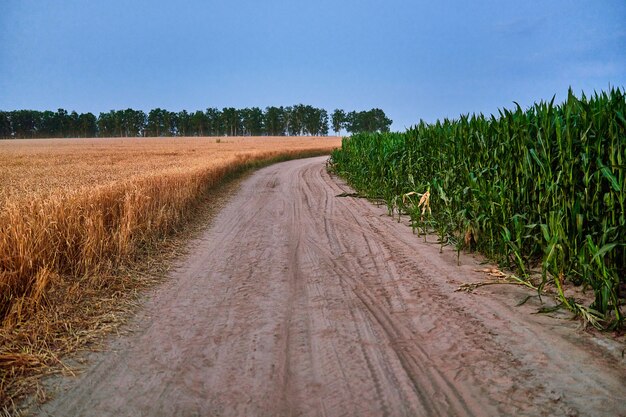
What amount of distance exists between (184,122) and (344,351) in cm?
12707

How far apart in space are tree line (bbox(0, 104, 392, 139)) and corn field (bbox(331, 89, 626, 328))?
120 meters

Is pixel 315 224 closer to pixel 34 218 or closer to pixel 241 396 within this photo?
pixel 34 218

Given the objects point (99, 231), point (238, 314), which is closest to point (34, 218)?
point (99, 231)

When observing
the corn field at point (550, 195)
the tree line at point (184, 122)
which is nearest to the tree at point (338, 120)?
the tree line at point (184, 122)

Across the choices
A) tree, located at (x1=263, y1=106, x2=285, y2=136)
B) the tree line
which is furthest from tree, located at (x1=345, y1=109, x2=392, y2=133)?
tree, located at (x1=263, y1=106, x2=285, y2=136)

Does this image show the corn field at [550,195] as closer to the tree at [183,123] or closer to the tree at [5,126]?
the tree at [183,123]

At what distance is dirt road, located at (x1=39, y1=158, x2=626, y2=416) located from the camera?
8.63ft

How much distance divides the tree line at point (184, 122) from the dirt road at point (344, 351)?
121343 millimetres

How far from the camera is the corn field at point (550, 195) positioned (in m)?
3.83

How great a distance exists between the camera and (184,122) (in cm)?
12119

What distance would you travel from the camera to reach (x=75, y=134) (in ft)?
378

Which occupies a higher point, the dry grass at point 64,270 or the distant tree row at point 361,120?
the distant tree row at point 361,120

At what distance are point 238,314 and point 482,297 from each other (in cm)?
262

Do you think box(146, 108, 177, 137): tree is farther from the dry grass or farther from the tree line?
the dry grass
